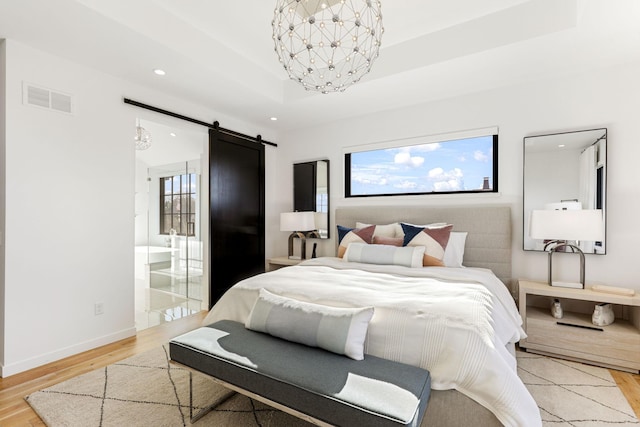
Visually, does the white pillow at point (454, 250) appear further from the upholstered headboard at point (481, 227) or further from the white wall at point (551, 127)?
the white wall at point (551, 127)

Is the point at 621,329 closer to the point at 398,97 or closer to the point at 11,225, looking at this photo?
the point at 398,97

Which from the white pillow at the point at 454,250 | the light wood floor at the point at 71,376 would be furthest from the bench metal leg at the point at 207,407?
the white pillow at the point at 454,250

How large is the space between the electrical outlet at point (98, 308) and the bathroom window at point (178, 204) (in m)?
1.79

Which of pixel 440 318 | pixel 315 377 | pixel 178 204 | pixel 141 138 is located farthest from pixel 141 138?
pixel 440 318

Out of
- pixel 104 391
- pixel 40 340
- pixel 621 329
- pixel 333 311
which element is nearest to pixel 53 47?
pixel 40 340

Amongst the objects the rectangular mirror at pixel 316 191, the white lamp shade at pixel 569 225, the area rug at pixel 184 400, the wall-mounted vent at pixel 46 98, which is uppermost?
the wall-mounted vent at pixel 46 98

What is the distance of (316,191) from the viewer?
4.36 meters

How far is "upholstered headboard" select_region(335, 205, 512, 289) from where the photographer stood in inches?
122

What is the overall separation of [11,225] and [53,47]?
1.39 m

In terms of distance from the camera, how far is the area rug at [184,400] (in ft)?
5.90

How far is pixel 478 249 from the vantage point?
10.5ft

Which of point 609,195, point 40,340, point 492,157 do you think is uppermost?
point 492,157

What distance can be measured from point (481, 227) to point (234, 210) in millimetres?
2909

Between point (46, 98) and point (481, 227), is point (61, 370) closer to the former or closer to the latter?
point (46, 98)
